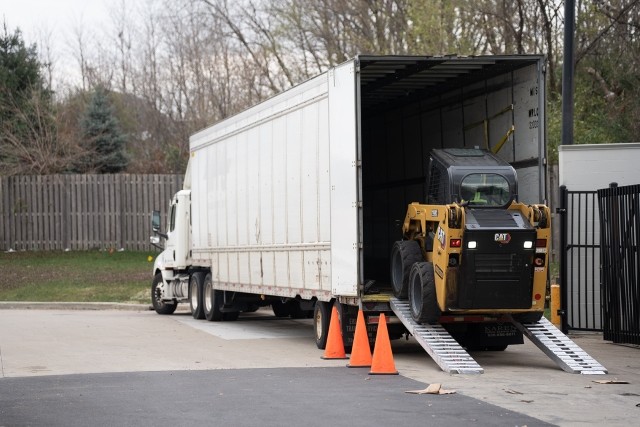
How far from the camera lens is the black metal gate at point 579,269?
1836 centimetres

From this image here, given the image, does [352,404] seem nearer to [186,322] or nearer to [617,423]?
[617,423]

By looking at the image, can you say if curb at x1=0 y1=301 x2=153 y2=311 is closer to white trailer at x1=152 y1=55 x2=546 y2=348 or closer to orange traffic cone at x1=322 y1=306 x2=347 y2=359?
white trailer at x1=152 y1=55 x2=546 y2=348

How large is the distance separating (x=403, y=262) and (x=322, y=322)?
6.56 ft

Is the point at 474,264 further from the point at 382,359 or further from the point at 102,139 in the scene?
the point at 102,139

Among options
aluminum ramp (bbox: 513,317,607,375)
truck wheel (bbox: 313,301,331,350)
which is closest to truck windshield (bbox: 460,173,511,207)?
aluminum ramp (bbox: 513,317,607,375)

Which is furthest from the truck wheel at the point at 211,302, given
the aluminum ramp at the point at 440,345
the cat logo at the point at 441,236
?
the cat logo at the point at 441,236

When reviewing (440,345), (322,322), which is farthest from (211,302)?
(440,345)

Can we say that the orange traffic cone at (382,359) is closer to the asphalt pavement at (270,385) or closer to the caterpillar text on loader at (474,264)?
the asphalt pavement at (270,385)

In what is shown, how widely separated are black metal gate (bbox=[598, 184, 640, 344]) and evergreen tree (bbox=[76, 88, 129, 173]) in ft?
89.6

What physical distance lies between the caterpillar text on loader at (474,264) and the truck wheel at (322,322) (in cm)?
130

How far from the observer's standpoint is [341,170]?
15.6 metres

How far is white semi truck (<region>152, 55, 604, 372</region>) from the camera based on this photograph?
51.3ft

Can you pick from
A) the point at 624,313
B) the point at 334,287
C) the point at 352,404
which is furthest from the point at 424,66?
the point at 352,404

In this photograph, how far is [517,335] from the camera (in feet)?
54.3
